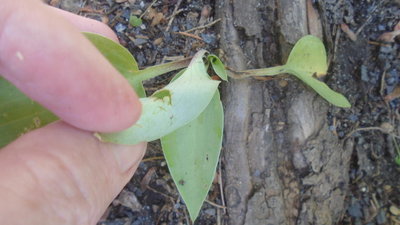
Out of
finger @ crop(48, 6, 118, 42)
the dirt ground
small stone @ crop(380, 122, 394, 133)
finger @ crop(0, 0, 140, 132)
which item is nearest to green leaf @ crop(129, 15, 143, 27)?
the dirt ground

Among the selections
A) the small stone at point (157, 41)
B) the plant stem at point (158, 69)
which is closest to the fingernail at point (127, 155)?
the plant stem at point (158, 69)

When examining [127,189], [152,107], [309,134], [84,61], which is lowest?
[127,189]

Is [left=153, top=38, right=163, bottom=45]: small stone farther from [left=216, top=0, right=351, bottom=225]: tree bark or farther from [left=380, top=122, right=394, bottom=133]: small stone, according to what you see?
[left=380, top=122, right=394, bottom=133]: small stone

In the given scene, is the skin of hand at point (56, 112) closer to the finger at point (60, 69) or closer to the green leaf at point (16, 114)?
the finger at point (60, 69)

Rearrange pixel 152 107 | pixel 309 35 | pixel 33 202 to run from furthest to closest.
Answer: pixel 309 35
pixel 152 107
pixel 33 202

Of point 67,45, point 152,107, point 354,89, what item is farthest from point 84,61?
point 354,89

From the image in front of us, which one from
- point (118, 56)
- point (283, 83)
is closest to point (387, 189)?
point (283, 83)

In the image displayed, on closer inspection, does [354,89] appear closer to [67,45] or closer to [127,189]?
[127,189]
